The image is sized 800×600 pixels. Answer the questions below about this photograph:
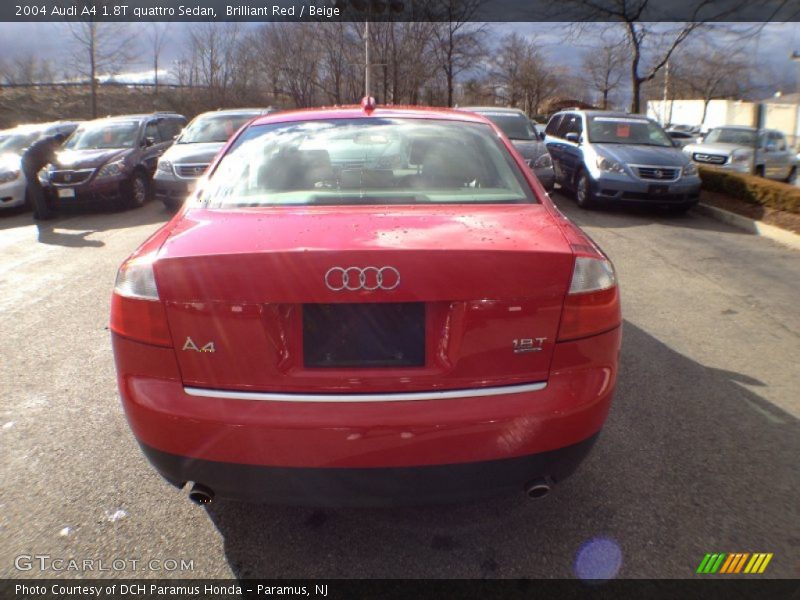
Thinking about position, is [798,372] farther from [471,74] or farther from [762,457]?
[471,74]

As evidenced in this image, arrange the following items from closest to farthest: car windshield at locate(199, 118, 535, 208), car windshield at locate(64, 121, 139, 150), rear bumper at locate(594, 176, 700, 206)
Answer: car windshield at locate(199, 118, 535, 208)
rear bumper at locate(594, 176, 700, 206)
car windshield at locate(64, 121, 139, 150)

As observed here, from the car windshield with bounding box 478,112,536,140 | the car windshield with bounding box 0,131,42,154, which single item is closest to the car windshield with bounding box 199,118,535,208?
the car windshield with bounding box 478,112,536,140

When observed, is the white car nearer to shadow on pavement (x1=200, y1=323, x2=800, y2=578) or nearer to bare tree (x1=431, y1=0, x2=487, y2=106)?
shadow on pavement (x1=200, y1=323, x2=800, y2=578)

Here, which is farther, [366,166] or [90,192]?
[90,192]

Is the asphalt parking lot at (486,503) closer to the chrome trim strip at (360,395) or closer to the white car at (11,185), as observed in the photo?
the chrome trim strip at (360,395)

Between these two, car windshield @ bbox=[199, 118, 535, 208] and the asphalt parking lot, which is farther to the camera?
car windshield @ bbox=[199, 118, 535, 208]

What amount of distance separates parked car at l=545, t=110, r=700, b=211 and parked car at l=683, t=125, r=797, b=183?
4632mm

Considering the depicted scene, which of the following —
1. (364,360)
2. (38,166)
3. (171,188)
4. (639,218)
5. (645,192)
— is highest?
(38,166)

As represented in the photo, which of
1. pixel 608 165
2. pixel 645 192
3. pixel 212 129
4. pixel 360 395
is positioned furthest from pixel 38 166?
pixel 360 395

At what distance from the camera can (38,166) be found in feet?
36.0

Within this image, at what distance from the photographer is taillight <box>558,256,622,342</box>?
7.38 ft

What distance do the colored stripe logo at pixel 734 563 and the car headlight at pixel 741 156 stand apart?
1558cm

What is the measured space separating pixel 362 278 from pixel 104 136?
12.5 m

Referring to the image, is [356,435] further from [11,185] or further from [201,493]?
[11,185]
